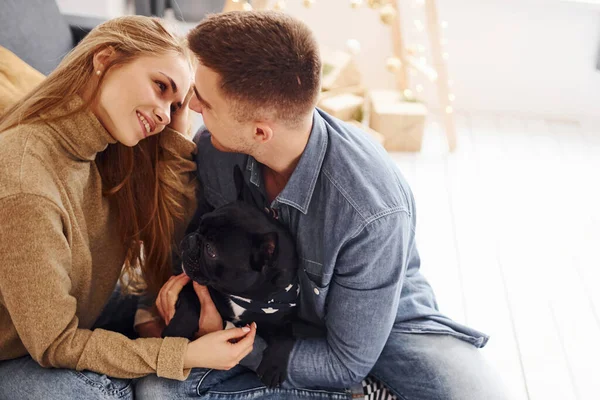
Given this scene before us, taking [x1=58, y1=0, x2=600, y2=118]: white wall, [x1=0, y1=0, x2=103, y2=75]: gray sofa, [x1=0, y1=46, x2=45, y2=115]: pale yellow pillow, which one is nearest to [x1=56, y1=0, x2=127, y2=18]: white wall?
[x1=58, y1=0, x2=600, y2=118]: white wall

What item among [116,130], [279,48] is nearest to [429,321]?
[279,48]

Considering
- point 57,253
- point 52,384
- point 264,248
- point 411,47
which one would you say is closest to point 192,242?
point 264,248

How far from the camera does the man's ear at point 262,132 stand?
140 cm

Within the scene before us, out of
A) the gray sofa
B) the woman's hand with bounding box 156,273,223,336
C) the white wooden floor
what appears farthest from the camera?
the white wooden floor

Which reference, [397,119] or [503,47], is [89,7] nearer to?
[397,119]

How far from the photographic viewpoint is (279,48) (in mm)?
1328

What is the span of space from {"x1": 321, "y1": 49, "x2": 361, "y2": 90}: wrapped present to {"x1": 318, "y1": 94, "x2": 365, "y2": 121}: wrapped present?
8 cm

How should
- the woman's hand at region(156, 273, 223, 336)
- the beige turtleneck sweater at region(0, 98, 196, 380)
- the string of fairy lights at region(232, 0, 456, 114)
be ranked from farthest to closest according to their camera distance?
1. the string of fairy lights at region(232, 0, 456, 114)
2. the woman's hand at region(156, 273, 223, 336)
3. the beige turtleneck sweater at region(0, 98, 196, 380)

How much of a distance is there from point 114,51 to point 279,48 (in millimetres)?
362

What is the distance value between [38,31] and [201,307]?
3.82 feet

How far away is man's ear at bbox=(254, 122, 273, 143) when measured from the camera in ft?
4.60

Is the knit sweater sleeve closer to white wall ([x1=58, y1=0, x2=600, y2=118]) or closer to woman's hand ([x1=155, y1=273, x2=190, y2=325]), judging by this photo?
woman's hand ([x1=155, y1=273, x2=190, y2=325])

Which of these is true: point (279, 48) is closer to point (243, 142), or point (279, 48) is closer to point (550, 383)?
point (243, 142)

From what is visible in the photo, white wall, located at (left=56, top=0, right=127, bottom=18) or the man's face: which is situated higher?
the man's face
